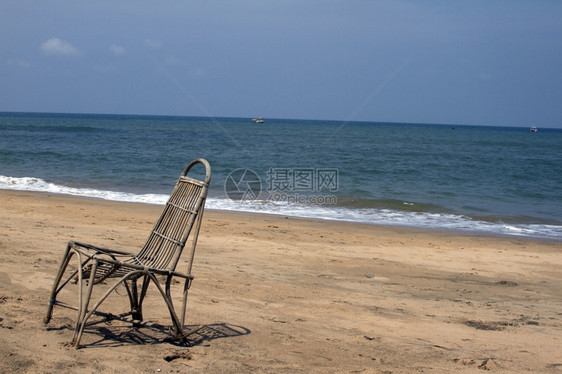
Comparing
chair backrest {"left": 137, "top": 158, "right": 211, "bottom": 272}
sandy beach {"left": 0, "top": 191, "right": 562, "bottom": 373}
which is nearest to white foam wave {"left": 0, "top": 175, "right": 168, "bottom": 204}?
sandy beach {"left": 0, "top": 191, "right": 562, "bottom": 373}

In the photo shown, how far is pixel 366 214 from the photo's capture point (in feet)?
41.5

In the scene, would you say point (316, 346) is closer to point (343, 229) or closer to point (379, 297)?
point (379, 297)

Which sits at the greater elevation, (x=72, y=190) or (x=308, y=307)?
(x=72, y=190)

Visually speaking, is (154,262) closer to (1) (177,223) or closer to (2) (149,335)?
(1) (177,223)

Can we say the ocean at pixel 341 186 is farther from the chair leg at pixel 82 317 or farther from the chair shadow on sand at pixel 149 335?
the chair leg at pixel 82 317

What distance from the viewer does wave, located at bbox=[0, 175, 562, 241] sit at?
36.9 ft

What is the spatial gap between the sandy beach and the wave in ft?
6.96

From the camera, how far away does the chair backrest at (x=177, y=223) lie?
3.78 meters

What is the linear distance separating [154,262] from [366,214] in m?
9.25

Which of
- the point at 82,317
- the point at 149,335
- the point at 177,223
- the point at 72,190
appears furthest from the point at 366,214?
the point at 82,317

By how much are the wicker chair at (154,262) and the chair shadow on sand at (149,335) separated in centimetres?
6

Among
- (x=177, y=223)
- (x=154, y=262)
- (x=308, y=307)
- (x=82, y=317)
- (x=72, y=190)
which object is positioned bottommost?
(x=308, y=307)

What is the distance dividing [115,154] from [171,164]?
200 inches

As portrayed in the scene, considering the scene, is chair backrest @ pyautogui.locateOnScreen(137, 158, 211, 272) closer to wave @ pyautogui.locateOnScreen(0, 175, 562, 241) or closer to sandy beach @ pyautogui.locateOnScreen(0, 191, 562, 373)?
sandy beach @ pyautogui.locateOnScreen(0, 191, 562, 373)
